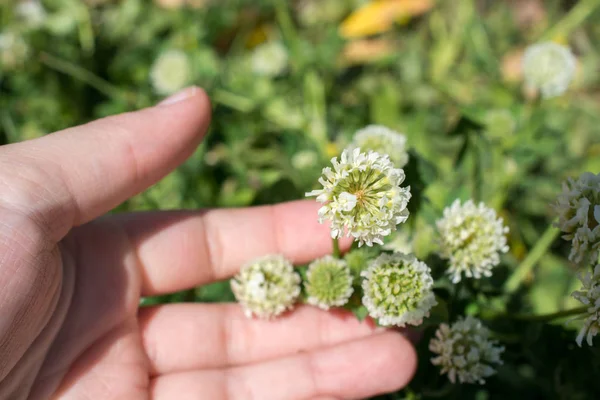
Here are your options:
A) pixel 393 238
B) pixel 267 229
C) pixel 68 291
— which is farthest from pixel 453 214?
pixel 68 291

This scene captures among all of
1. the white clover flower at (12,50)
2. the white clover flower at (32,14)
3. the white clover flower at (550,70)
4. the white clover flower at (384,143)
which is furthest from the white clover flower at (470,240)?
the white clover flower at (32,14)

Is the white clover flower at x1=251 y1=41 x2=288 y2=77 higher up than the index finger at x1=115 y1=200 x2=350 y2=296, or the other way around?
the white clover flower at x1=251 y1=41 x2=288 y2=77

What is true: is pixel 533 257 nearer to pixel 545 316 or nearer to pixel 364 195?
pixel 545 316

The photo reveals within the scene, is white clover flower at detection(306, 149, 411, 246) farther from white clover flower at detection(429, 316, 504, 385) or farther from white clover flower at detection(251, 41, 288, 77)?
white clover flower at detection(251, 41, 288, 77)

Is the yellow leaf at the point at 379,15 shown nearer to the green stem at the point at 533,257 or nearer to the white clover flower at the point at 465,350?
the green stem at the point at 533,257

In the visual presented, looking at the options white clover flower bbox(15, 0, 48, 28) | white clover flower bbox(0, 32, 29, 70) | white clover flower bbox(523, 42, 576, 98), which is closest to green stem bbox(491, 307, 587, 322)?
white clover flower bbox(523, 42, 576, 98)

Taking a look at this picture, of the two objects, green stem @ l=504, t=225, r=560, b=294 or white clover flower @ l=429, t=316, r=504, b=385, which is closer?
white clover flower @ l=429, t=316, r=504, b=385
